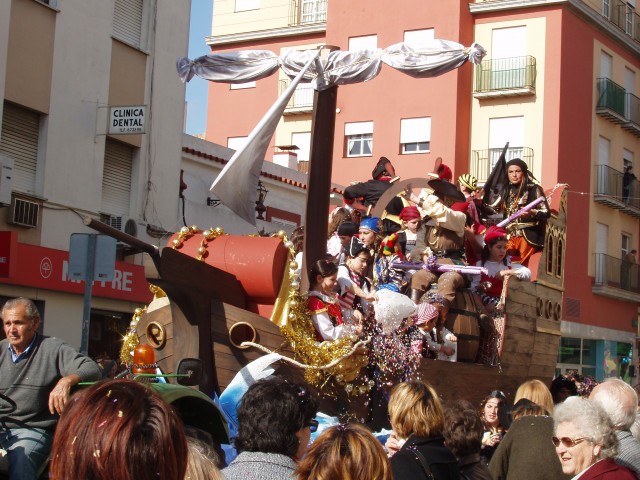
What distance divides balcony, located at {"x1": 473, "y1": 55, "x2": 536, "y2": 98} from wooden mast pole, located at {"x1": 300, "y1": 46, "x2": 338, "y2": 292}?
23.1 meters

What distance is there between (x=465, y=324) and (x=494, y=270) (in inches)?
46.9

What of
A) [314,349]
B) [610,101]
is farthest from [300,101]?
[314,349]

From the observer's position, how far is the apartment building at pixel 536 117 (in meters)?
31.3

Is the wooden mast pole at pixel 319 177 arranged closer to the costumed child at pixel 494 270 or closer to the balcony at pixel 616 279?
the costumed child at pixel 494 270

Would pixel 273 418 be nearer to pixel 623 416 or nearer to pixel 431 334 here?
pixel 623 416

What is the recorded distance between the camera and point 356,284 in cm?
885

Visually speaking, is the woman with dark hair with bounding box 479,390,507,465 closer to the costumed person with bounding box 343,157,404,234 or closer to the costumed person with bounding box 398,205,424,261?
the costumed person with bounding box 398,205,424,261

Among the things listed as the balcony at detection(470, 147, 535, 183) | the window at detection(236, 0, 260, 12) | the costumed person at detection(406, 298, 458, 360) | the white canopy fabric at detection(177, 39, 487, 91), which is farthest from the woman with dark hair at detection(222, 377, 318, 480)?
the window at detection(236, 0, 260, 12)

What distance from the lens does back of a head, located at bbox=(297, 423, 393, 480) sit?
3.44 m

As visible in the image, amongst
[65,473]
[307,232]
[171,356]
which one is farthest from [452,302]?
[65,473]

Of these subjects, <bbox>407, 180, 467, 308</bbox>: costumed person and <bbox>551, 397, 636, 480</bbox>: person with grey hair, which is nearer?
<bbox>551, 397, 636, 480</bbox>: person with grey hair

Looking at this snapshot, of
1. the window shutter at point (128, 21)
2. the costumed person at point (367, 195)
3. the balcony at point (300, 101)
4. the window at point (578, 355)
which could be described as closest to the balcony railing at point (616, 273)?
the window at point (578, 355)

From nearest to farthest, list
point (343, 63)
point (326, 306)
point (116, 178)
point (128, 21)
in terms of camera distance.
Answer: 1. point (326, 306)
2. point (343, 63)
3. point (116, 178)
4. point (128, 21)

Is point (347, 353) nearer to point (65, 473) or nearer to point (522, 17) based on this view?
point (65, 473)
